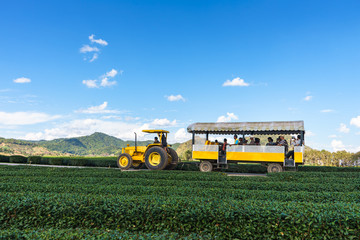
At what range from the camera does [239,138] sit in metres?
14.5

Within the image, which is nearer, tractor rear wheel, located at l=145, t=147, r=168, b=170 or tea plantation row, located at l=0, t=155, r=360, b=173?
tractor rear wheel, located at l=145, t=147, r=168, b=170

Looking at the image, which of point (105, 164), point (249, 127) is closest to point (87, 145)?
point (105, 164)

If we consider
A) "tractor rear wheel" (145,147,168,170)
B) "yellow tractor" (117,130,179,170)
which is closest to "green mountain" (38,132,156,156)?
"yellow tractor" (117,130,179,170)

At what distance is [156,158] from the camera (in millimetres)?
14164

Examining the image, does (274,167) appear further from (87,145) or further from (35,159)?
(87,145)

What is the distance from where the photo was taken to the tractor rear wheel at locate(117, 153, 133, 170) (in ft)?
48.4

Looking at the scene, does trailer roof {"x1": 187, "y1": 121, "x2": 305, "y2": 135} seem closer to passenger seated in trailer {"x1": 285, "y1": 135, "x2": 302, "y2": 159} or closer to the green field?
passenger seated in trailer {"x1": 285, "y1": 135, "x2": 302, "y2": 159}

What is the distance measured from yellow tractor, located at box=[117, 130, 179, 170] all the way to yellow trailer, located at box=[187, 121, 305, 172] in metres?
1.64

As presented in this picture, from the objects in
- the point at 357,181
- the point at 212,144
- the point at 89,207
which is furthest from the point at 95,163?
the point at 357,181

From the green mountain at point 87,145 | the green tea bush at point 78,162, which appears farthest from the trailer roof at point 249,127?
the green mountain at point 87,145

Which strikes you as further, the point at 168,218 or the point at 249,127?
the point at 249,127

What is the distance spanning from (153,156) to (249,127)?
592 centimetres

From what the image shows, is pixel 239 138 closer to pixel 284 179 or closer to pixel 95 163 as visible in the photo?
pixel 284 179

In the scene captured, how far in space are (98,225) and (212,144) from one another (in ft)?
34.3
